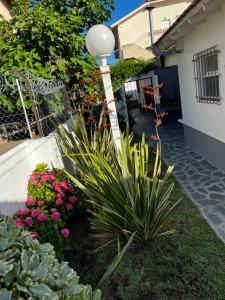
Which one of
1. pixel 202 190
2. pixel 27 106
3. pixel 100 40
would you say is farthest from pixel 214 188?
pixel 27 106

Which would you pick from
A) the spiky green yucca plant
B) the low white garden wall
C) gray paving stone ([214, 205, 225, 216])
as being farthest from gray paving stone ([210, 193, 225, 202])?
the low white garden wall

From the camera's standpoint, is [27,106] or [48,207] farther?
[27,106]

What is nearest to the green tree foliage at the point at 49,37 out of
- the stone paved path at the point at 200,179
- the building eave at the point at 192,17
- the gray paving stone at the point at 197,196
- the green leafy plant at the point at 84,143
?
the green leafy plant at the point at 84,143

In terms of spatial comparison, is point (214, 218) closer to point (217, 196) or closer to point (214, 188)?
point (217, 196)

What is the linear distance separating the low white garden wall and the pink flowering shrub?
0.13 metres

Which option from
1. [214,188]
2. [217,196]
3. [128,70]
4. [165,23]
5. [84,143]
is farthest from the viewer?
[165,23]

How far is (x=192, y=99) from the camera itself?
7.91m

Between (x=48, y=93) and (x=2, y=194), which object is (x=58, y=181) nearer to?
(x=2, y=194)

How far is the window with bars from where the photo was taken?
5.95m

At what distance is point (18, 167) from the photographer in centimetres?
414

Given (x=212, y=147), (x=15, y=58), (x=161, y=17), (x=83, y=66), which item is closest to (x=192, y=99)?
(x=212, y=147)

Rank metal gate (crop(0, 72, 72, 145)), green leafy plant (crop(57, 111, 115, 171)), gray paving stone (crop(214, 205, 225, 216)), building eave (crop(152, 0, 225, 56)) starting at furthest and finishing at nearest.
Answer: metal gate (crop(0, 72, 72, 145)), green leafy plant (crop(57, 111, 115, 171)), gray paving stone (crop(214, 205, 225, 216)), building eave (crop(152, 0, 225, 56))

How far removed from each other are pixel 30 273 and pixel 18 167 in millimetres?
3021

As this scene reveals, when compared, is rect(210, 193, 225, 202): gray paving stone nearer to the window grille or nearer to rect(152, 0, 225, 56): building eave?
rect(152, 0, 225, 56): building eave
